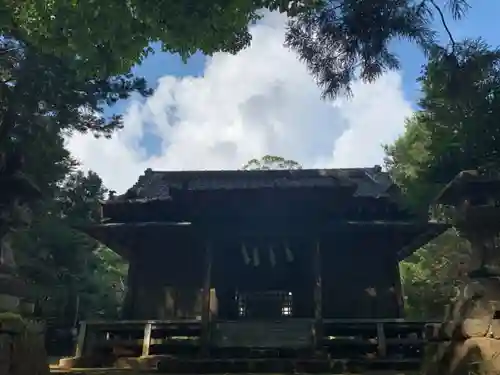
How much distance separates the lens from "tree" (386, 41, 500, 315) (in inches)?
323

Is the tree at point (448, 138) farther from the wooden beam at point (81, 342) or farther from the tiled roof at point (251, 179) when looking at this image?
the wooden beam at point (81, 342)

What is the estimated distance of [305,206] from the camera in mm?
14961

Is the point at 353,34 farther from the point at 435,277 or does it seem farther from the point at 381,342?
the point at 435,277

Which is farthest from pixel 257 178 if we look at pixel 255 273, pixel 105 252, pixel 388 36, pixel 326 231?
pixel 105 252

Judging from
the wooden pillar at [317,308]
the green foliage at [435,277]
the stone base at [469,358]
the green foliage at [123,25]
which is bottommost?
the stone base at [469,358]

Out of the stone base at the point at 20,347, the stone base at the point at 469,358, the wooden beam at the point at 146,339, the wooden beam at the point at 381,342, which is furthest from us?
the wooden beam at the point at 146,339

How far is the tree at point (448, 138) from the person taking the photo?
8.20m

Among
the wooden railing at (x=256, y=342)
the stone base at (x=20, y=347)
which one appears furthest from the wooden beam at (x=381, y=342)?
the stone base at (x=20, y=347)

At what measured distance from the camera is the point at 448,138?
14031 mm

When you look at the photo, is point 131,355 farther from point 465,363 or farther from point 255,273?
point 465,363

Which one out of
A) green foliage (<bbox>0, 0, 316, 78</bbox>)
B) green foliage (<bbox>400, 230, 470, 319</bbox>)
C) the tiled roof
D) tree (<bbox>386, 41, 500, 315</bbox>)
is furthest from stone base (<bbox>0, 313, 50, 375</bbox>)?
green foliage (<bbox>400, 230, 470, 319</bbox>)

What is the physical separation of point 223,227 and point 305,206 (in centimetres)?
240

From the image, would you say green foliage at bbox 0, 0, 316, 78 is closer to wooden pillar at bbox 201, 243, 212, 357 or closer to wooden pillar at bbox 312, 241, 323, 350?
wooden pillar at bbox 201, 243, 212, 357

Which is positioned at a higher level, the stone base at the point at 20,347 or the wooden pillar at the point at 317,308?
the wooden pillar at the point at 317,308
